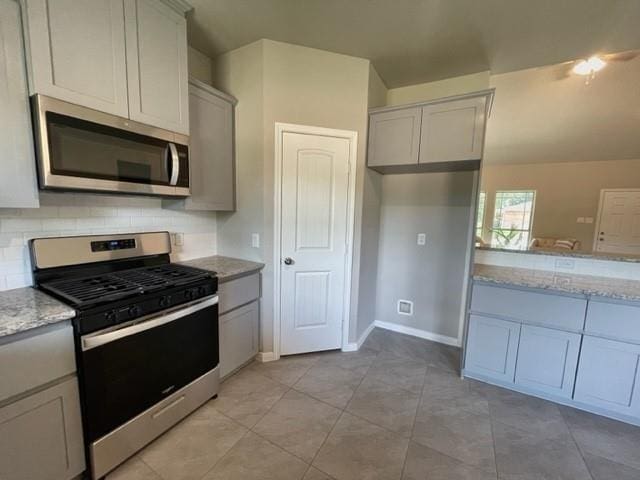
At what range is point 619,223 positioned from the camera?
5.97 metres

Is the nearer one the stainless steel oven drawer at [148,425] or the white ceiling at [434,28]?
the stainless steel oven drawer at [148,425]

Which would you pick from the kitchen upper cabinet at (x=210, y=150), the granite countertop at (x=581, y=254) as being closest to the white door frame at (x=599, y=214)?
the granite countertop at (x=581, y=254)

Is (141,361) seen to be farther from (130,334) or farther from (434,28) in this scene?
(434,28)

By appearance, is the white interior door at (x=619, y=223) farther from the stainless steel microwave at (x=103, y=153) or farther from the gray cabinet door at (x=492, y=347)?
the stainless steel microwave at (x=103, y=153)

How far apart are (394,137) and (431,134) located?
1.01 ft

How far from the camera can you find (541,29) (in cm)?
193

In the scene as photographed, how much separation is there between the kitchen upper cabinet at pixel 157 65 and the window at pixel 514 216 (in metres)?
7.43

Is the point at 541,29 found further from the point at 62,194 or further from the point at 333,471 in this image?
the point at 62,194

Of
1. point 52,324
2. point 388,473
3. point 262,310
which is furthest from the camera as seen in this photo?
point 262,310

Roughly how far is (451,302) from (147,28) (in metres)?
3.31

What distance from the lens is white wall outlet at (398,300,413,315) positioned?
3139mm

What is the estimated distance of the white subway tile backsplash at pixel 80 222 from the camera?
149cm

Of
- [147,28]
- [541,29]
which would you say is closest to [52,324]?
[147,28]

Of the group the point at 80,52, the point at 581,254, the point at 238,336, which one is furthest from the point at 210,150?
the point at 581,254
